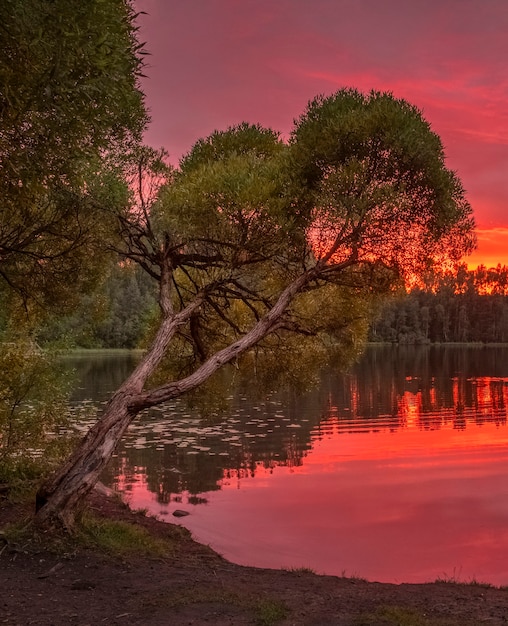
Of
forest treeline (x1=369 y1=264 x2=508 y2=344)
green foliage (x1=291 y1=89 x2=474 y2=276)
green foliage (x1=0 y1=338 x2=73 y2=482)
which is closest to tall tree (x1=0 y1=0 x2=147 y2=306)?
green foliage (x1=0 y1=338 x2=73 y2=482)

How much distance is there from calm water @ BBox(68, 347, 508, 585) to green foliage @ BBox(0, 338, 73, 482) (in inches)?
201

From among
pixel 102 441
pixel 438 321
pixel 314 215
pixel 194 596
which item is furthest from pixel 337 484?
pixel 438 321

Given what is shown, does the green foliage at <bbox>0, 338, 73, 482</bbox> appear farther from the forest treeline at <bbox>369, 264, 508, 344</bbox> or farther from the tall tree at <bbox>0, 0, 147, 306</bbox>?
the forest treeline at <bbox>369, 264, 508, 344</bbox>

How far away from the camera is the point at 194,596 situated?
1030 cm

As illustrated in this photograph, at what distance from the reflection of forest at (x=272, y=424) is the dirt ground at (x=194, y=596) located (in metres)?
10.3

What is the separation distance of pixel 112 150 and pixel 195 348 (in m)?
7.28

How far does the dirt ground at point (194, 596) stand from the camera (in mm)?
9461

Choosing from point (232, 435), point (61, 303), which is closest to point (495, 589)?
point (61, 303)

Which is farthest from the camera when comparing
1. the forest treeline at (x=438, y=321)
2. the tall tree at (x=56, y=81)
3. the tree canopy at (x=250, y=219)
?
the forest treeline at (x=438, y=321)

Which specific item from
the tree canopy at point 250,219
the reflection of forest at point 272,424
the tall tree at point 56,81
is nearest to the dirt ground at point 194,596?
the tree canopy at point 250,219

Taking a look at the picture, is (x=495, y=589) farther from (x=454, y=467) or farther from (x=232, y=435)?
(x=232, y=435)

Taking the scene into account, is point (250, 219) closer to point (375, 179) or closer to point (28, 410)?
point (375, 179)

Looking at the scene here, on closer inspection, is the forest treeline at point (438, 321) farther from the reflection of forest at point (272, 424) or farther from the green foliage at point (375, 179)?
the green foliage at point (375, 179)

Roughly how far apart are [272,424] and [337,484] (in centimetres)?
1311
